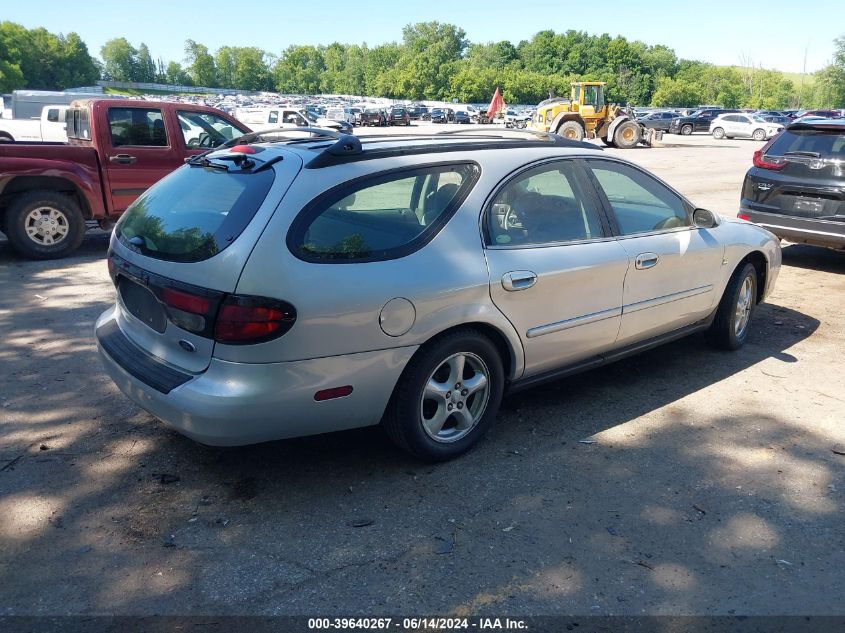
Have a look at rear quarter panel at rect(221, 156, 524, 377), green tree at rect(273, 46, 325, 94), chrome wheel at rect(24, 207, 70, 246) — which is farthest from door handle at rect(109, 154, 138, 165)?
green tree at rect(273, 46, 325, 94)

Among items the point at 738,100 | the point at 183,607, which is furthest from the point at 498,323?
the point at 738,100

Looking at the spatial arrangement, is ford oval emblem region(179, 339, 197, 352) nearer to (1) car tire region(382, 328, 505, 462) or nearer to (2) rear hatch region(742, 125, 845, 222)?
(1) car tire region(382, 328, 505, 462)

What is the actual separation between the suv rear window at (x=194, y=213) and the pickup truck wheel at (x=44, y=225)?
202 inches

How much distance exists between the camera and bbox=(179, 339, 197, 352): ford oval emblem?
10.9 ft

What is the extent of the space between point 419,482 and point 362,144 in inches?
69.4

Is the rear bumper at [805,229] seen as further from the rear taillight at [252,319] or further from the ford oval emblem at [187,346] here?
the ford oval emblem at [187,346]

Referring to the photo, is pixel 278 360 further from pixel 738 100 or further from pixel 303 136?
pixel 738 100

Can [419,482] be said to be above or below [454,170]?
below

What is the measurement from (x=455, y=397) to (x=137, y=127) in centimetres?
717

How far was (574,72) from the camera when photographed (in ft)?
443

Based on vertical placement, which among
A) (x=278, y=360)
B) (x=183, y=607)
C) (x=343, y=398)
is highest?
(x=278, y=360)

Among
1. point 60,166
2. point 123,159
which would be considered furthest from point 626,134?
point 60,166

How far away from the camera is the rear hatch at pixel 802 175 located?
790cm

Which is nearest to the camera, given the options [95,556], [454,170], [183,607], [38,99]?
[183,607]
